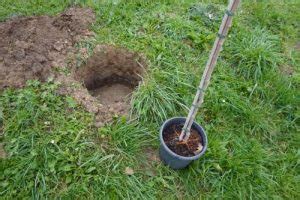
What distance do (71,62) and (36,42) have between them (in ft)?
1.56

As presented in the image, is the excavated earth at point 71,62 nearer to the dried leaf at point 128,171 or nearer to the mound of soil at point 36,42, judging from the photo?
the mound of soil at point 36,42

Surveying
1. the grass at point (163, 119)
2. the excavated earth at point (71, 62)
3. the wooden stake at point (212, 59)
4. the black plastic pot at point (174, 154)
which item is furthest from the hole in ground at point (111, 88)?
the wooden stake at point (212, 59)

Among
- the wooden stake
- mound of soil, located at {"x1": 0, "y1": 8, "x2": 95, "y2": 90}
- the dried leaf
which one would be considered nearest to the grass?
the dried leaf

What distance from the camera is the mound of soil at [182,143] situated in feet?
9.27

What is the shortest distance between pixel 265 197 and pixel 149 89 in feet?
4.85

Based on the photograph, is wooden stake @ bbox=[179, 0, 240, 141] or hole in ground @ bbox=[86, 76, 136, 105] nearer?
wooden stake @ bbox=[179, 0, 240, 141]

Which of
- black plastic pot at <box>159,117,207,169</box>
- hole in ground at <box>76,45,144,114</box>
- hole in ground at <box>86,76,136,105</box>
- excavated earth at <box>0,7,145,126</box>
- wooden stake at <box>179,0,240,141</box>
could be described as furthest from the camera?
hole in ground at <box>86,76,136,105</box>

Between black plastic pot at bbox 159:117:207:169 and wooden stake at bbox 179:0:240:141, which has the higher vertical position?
wooden stake at bbox 179:0:240:141

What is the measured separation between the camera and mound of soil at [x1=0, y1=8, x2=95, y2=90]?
3.29 metres

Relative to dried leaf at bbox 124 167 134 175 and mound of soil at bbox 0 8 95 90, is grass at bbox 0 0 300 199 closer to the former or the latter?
dried leaf at bbox 124 167 134 175

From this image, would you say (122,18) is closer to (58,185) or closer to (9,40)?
(9,40)

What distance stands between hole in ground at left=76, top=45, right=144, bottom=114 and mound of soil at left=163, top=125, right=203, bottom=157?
828 mm

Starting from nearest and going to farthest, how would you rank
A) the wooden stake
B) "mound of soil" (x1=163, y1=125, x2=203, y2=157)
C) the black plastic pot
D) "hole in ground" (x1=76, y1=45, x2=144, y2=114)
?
the wooden stake, the black plastic pot, "mound of soil" (x1=163, y1=125, x2=203, y2=157), "hole in ground" (x1=76, y1=45, x2=144, y2=114)

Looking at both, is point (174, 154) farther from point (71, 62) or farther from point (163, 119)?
point (71, 62)
